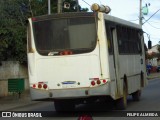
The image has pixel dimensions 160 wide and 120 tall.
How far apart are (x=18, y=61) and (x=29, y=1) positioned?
403cm

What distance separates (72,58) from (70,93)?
112 centimetres

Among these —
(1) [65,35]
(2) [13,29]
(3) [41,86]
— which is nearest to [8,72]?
(2) [13,29]

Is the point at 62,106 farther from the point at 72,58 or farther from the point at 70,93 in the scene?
the point at 72,58

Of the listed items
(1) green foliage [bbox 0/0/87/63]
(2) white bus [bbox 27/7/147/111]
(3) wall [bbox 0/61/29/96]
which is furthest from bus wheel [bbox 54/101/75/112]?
(3) wall [bbox 0/61/29/96]

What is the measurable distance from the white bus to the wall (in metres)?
10.0

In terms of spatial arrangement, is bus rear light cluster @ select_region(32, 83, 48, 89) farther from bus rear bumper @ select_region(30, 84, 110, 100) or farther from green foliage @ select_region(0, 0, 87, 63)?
green foliage @ select_region(0, 0, 87, 63)

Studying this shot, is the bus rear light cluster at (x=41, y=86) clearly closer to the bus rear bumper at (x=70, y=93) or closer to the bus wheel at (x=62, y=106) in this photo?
the bus rear bumper at (x=70, y=93)

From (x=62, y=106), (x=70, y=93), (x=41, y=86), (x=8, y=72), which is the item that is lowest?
(x=62, y=106)

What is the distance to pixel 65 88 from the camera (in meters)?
15.7

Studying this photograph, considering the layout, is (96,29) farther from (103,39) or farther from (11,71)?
(11,71)

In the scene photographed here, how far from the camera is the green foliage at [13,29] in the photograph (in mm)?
25375

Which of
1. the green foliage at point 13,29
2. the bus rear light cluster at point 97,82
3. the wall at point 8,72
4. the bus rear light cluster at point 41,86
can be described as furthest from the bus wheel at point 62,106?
the wall at point 8,72

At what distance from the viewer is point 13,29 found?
84.8 ft

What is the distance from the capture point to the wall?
26.0m
